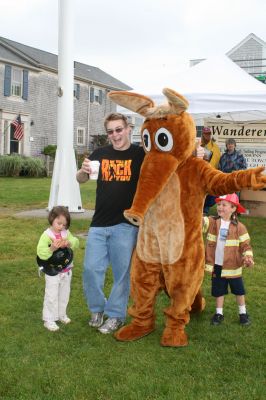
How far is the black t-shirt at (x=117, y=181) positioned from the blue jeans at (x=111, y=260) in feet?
0.30

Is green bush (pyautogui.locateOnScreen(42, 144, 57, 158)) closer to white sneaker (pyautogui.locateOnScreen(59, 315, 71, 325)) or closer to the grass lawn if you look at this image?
the grass lawn

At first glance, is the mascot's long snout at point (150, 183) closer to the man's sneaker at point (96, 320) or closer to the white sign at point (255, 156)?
the man's sneaker at point (96, 320)

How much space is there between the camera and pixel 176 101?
148 inches

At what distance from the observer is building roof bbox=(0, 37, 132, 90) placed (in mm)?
26922

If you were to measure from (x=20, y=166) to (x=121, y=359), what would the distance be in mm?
19707

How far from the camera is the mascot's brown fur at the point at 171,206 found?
12.6 feet

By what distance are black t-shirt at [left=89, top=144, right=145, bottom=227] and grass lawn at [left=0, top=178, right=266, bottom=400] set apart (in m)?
1.00

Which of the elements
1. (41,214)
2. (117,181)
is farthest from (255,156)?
(117,181)

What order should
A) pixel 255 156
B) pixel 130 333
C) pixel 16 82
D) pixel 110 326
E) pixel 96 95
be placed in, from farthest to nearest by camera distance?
pixel 96 95 → pixel 16 82 → pixel 255 156 → pixel 110 326 → pixel 130 333

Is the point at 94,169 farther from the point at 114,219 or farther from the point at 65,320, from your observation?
the point at 65,320

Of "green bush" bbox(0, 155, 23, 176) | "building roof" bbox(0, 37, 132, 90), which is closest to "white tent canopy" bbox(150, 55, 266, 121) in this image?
"green bush" bbox(0, 155, 23, 176)

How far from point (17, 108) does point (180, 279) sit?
2362 centimetres

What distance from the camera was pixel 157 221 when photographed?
156 inches

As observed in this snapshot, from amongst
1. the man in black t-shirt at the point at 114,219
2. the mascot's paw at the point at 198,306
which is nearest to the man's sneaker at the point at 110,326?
the man in black t-shirt at the point at 114,219
